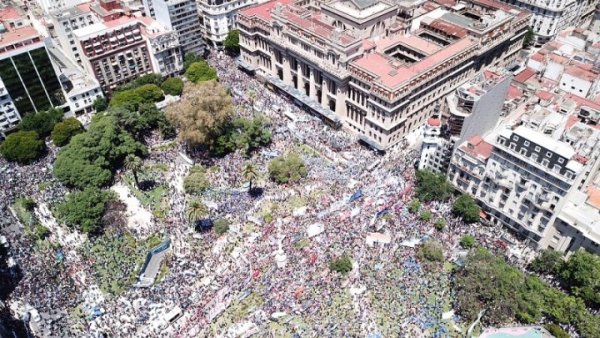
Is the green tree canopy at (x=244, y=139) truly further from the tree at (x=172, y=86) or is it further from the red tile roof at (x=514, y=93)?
the red tile roof at (x=514, y=93)

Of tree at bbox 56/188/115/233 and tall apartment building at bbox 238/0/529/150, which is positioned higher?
tall apartment building at bbox 238/0/529/150

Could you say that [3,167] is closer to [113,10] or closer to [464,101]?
[113,10]

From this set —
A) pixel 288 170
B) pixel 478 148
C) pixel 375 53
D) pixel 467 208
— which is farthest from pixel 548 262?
pixel 375 53

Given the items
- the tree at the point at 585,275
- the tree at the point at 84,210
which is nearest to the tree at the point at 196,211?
the tree at the point at 84,210

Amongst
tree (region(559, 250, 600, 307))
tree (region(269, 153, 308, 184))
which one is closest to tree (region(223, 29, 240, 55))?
tree (region(269, 153, 308, 184))

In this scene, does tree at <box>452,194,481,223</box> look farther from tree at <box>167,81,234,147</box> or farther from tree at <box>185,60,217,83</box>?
tree at <box>185,60,217,83</box>

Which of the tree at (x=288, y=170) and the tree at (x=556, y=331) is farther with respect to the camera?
the tree at (x=288, y=170)

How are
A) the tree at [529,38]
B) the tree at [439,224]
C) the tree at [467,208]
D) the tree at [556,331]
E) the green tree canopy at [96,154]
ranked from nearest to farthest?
the tree at [556,331] → the tree at [439,224] → the tree at [467,208] → the green tree canopy at [96,154] → the tree at [529,38]
